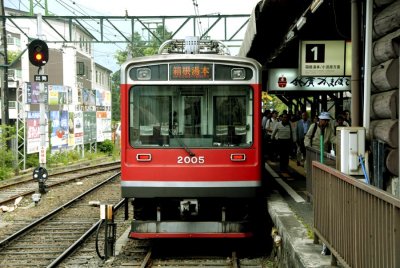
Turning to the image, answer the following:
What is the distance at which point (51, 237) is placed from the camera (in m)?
9.78

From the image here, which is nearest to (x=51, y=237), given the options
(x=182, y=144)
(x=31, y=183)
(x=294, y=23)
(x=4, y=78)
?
(x=182, y=144)

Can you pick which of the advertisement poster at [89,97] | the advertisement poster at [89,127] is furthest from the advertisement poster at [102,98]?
the advertisement poster at [89,127]

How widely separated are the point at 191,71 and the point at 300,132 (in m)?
6.76

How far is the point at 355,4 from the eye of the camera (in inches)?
233

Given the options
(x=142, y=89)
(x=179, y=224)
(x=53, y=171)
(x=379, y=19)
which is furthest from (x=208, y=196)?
(x=53, y=171)

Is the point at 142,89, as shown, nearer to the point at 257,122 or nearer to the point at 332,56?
the point at 257,122

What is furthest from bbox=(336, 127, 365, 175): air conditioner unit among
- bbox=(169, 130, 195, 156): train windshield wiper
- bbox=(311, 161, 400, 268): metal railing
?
bbox=(169, 130, 195, 156): train windshield wiper

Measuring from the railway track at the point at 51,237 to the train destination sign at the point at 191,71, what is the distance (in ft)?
10.4

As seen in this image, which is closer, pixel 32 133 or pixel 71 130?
pixel 32 133

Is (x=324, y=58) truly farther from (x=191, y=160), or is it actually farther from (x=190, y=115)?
(x=191, y=160)

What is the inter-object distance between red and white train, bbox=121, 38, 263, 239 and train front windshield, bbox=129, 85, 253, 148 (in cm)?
1

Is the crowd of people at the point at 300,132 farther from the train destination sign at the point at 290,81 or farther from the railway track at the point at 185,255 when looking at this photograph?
the railway track at the point at 185,255

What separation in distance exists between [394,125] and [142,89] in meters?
3.70

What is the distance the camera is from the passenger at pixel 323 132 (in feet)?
32.0
